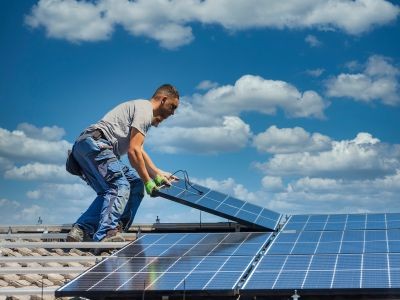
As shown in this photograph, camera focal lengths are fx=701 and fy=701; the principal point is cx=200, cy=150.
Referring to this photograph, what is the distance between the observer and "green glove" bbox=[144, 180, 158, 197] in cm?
1581

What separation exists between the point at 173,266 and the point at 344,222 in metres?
5.95

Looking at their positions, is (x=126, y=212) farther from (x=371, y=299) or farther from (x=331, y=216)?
(x=371, y=299)

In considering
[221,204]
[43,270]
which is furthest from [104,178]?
[221,204]

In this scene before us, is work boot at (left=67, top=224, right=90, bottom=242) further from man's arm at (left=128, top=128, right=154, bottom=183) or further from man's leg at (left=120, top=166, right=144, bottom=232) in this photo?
man's arm at (left=128, top=128, right=154, bottom=183)

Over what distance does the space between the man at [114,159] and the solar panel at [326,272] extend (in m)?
4.00

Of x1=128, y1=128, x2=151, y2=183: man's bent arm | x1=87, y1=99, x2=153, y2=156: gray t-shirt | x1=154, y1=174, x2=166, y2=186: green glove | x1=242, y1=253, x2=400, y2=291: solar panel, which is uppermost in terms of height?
x1=87, y1=99, x2=153, y2=156: gray t-shirt

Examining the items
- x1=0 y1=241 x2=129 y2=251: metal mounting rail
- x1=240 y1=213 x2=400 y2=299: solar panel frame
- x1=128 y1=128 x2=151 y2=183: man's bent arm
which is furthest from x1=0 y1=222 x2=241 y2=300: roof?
x1=240 y1=213 x2=400 y2=299: solar panel frame

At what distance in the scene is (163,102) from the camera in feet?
52.6

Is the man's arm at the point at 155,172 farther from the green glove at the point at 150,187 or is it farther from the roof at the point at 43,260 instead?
the roof at the point at 43,260

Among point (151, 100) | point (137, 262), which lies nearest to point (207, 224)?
point (151, 100)

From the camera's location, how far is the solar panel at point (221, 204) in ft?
55.1

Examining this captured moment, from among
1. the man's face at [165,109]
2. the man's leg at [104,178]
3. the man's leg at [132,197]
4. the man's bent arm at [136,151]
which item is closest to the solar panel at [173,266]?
the man's leg at [104,178]

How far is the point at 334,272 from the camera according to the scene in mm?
11578

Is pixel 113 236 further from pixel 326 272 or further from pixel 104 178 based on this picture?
pixel 326 272
